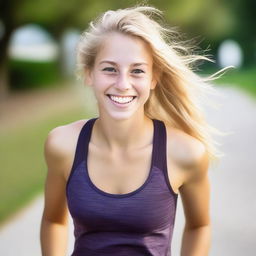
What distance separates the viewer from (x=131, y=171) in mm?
2418

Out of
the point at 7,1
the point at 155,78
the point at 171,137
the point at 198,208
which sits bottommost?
the point at 198,208

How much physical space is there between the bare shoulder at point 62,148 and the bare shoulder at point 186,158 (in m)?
0.36

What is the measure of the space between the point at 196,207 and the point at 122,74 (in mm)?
589

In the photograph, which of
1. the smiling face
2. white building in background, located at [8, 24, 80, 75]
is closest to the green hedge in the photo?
white building in background, located at [8, 24, 80, 75]

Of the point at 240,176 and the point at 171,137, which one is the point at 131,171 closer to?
the point at 171,137

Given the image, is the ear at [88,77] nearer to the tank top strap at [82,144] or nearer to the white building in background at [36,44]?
the tank top strap at [82,144]

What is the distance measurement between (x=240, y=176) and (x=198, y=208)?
153 inches

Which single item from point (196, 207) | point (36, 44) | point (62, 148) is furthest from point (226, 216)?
point (36, 44)

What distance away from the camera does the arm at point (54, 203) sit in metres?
2.48

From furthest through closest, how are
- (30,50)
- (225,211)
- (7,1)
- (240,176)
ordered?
(30,50)
(7,1)
(240,176)
(225,211)

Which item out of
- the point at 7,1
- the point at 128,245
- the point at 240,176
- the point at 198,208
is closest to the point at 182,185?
the point at 198,208

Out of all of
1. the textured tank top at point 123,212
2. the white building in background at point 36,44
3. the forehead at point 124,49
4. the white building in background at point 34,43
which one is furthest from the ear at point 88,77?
the white building in background at point 34,43

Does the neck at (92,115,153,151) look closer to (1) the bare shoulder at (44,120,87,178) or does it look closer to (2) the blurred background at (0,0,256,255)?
(1) the bare shoulder at (44,120,87,178)

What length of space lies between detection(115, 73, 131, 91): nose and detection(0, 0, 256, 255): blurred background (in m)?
1.10
